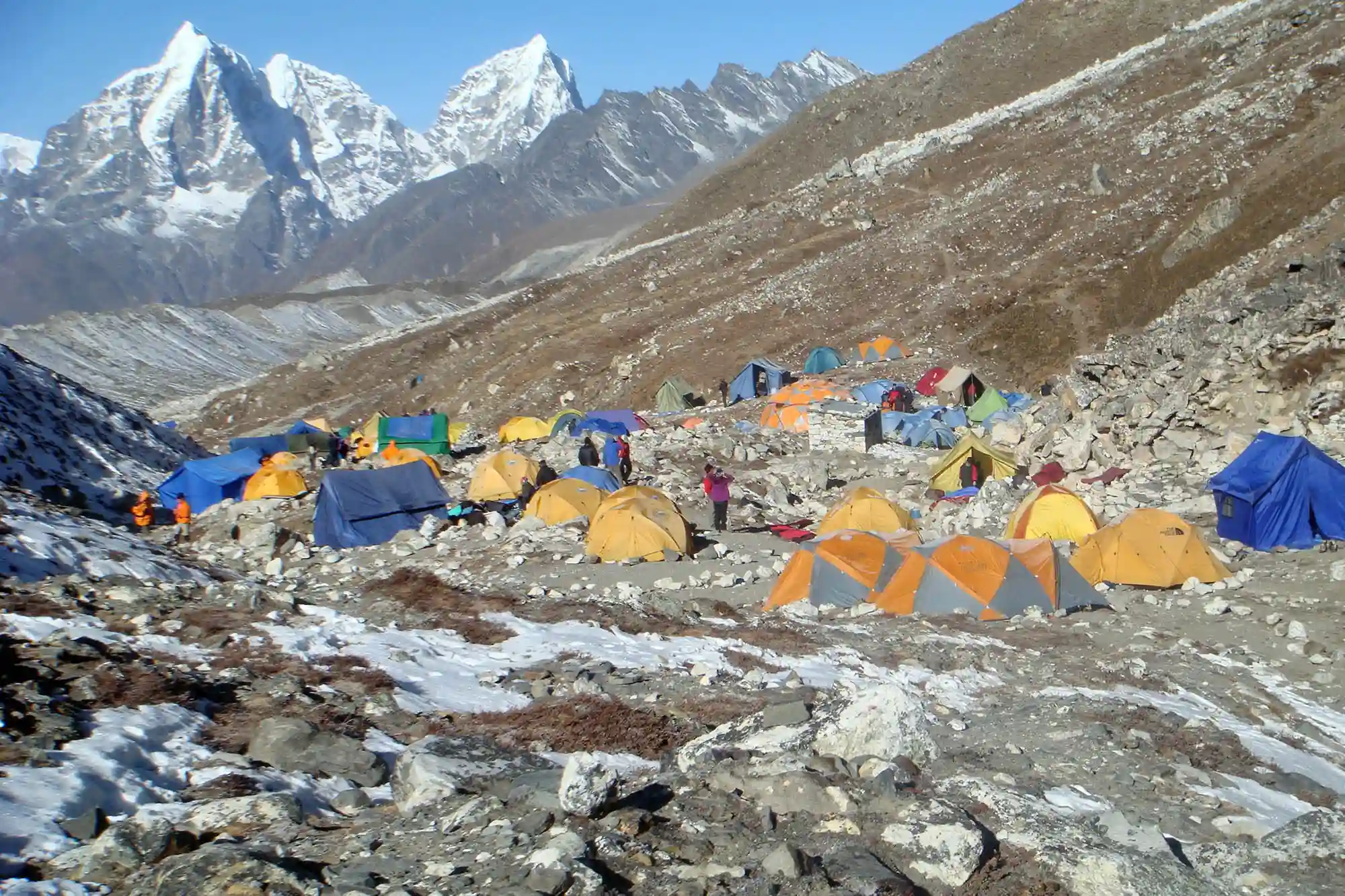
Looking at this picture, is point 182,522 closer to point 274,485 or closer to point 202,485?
point 274,485

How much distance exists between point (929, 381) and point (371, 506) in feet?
71.9

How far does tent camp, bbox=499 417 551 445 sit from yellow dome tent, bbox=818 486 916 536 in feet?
54.4

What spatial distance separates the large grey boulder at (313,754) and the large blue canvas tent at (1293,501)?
13.9 metres

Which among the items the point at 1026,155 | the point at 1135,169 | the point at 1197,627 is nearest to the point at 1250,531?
the point at 1197,627

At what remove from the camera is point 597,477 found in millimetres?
21938

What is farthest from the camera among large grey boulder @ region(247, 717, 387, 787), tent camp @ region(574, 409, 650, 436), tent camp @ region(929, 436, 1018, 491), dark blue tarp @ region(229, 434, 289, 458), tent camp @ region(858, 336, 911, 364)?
→ tent camp @ region(858, 336, 911, 364)

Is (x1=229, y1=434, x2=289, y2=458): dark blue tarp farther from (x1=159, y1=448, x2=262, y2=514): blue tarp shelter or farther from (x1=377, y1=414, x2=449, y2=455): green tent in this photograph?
(x1=159, y1=448, x2=262, y2=514): blue tarp shelter

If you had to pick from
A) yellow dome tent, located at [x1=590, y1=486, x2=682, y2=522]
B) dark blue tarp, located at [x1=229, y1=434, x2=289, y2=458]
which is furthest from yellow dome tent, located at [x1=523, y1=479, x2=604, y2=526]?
dark blue tarp, located at [x1=229, y1=434, x2=289, y2=458]

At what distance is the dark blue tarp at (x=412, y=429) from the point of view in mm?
32312

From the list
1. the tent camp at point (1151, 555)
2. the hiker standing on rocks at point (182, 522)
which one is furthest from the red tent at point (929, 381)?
the hiker standing on rocks at point (182, 522)

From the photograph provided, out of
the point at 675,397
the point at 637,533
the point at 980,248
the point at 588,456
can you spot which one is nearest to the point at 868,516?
the point at 637,533

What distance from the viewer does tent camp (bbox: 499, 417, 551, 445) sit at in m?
34.0

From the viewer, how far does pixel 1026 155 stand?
5872 centimetres

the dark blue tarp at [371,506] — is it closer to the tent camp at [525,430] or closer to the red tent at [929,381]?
the tent camp at [525,430]
